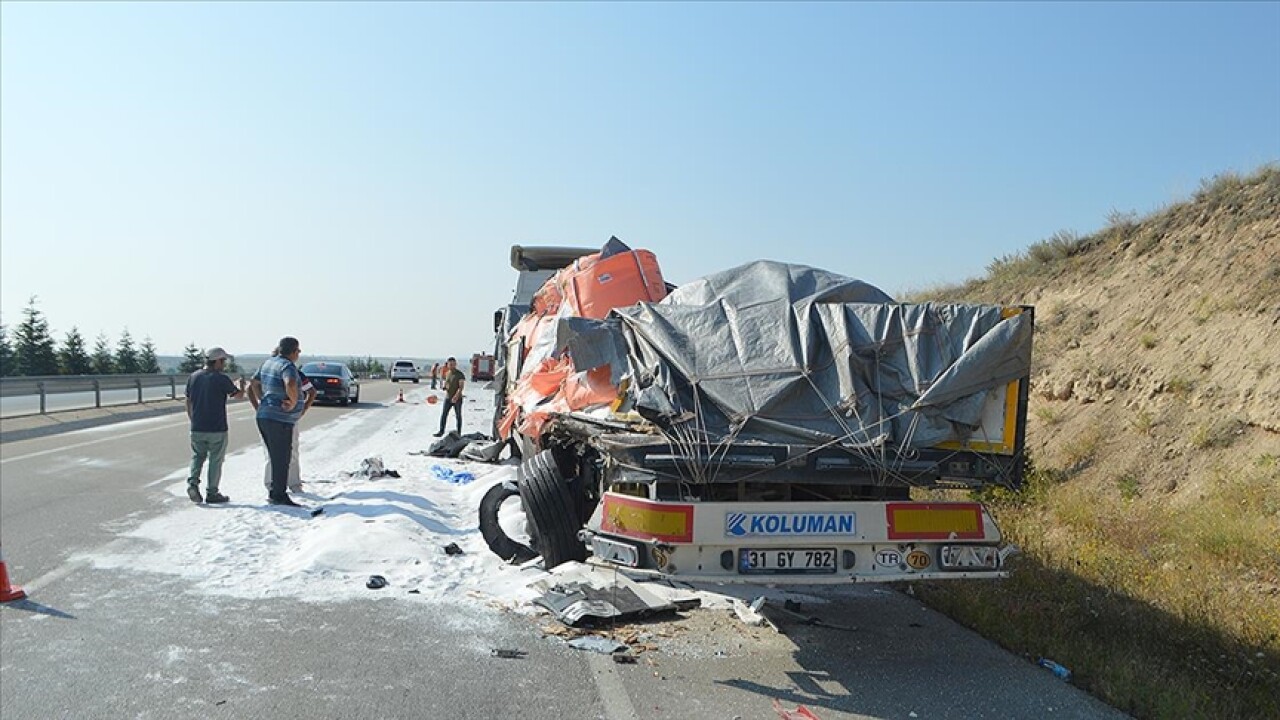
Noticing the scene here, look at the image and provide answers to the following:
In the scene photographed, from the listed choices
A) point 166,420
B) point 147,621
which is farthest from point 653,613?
point 166,420

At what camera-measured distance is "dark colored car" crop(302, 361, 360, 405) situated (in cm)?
2933

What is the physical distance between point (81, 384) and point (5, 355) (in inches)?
790

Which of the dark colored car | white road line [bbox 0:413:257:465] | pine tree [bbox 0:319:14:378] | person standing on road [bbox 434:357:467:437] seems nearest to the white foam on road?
white road line [bbox 0:413:257:465]

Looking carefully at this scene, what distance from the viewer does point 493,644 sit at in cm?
560

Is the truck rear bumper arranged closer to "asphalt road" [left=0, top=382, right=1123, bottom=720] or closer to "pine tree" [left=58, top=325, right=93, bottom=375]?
"asphalt road" [left=0, top=382, right=1123, bottom=720]

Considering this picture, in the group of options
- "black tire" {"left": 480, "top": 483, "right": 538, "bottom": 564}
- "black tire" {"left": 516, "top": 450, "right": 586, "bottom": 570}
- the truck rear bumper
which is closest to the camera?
the truck rear bumper

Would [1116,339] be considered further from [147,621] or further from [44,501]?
[44,501]

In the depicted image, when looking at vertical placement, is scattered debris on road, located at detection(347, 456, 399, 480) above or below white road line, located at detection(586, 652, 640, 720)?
above

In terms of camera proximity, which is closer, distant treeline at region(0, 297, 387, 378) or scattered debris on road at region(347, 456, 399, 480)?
scattered debris on road at region(347, 456, 399, 480)

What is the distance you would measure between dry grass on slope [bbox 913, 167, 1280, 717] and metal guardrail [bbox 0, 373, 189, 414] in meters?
20.8

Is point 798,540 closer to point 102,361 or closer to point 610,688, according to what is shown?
point 610,688

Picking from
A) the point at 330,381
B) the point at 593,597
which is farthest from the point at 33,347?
the point at 593,597

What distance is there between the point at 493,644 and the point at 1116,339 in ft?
35.8

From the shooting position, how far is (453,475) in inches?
510
